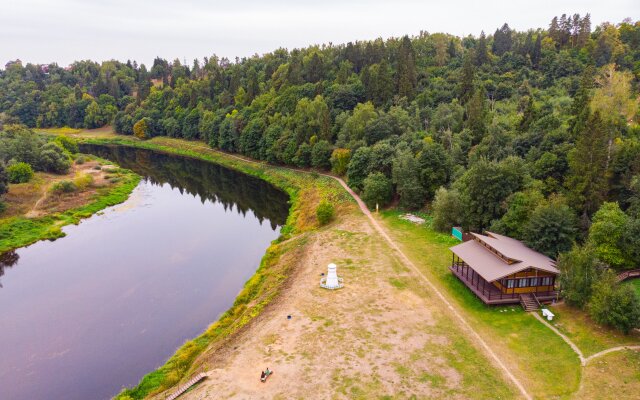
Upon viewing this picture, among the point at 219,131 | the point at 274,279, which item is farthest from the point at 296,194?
the point at 219,131

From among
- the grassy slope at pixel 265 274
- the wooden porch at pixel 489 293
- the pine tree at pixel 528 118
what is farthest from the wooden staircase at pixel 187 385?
the pine tree at pixel 528 118

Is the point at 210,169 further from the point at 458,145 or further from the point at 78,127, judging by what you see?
the point at 78,127

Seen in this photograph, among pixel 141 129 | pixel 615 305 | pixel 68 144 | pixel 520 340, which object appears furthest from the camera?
pixel 141 129

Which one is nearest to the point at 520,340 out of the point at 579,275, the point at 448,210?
the point at 579,275

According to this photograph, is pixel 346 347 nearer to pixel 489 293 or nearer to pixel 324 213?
pixel 489 293

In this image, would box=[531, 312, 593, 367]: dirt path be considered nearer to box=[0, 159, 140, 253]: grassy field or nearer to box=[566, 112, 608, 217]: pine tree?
box=[566, 112, 608, 217]: pine tree
